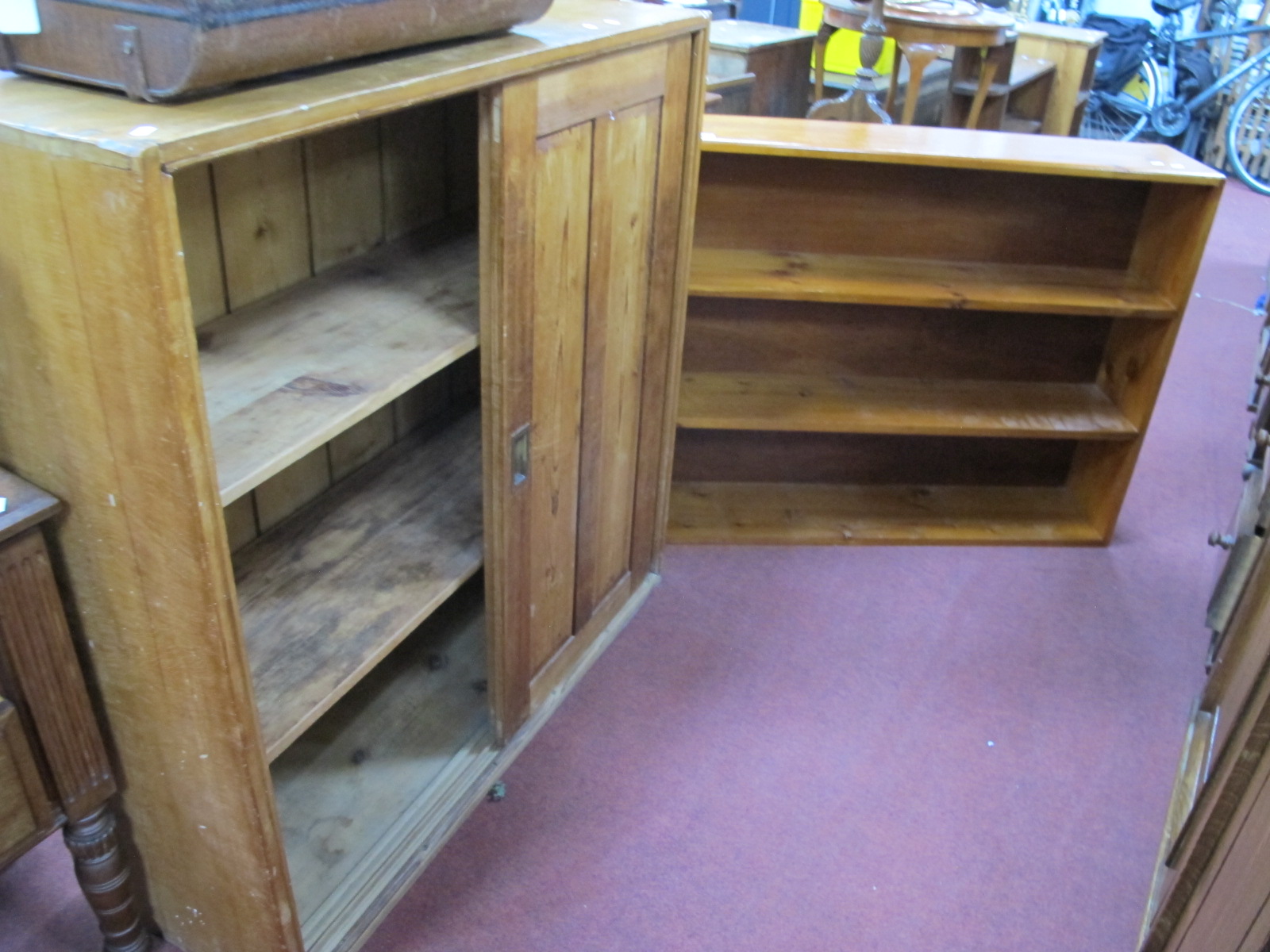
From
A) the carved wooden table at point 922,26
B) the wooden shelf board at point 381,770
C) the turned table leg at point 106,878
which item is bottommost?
the wooden shelf board at point 381,770

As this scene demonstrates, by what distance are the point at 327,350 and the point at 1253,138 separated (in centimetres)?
627

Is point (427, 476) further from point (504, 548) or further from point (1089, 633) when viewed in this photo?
point (1089, 633)

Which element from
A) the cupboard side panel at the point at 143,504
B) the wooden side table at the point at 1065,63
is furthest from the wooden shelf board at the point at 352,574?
the wooden side table at the point at 1065,63

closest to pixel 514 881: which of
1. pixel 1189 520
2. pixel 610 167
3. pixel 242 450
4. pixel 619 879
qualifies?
pixel 619 879

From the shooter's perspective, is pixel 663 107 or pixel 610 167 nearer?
pixel 610 167

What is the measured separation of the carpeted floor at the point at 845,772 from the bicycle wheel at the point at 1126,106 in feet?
14.9

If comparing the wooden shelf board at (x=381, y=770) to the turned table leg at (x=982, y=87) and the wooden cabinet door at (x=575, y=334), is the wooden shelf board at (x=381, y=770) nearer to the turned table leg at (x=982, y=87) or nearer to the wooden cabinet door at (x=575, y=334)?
the wooden cabinet door at (x=575, y=334)

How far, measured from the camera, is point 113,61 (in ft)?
3.04

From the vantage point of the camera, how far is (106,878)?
1.36 m

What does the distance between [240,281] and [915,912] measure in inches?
55.8

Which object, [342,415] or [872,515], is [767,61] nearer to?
[872,515]

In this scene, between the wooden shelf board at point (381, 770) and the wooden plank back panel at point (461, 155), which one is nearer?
the wooden shelf board at point (381, 770)

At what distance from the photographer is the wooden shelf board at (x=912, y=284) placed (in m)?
2.22

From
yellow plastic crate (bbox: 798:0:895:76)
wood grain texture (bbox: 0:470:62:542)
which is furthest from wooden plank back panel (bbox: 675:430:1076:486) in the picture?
yellow plastic crate (bbox: 798:0:895:76)
